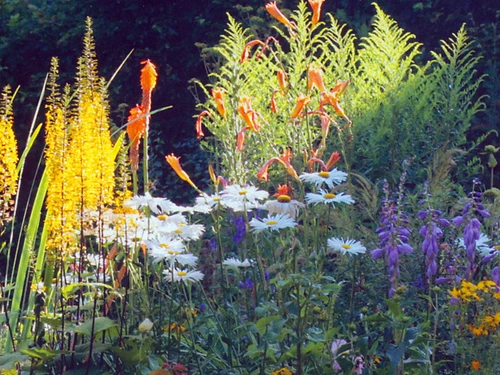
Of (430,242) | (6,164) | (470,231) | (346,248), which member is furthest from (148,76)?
(470,231)

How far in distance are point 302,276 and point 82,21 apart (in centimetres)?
619

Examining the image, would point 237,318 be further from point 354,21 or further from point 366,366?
point 354,21

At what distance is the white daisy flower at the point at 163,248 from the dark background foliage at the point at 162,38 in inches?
158

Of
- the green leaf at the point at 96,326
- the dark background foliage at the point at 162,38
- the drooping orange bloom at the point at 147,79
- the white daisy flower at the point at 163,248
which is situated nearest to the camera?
the green leaf at the point at 96,326

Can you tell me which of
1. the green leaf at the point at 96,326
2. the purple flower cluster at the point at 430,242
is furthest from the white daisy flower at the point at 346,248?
the green leaf at the point at 96,326

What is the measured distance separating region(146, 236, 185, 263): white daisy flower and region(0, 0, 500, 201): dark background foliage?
4.00 m

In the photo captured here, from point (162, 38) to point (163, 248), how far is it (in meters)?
5.27

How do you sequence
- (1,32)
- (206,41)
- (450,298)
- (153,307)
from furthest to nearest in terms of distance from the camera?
(1,32) → (206,41) → (450,298) → (153,307)

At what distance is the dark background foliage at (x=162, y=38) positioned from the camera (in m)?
7.04

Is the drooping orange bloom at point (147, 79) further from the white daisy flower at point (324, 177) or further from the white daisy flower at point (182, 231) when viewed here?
the white daisy flower at point (324, 177)

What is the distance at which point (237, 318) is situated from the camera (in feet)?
9.70

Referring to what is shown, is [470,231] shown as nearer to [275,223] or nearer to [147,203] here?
[275,223]

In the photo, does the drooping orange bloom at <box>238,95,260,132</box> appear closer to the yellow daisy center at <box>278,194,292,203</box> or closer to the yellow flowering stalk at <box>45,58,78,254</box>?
the yellow daisy center at <box>278,194,292,203</box>

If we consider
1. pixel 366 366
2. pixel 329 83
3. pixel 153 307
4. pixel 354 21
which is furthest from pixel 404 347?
pixel 354 21
